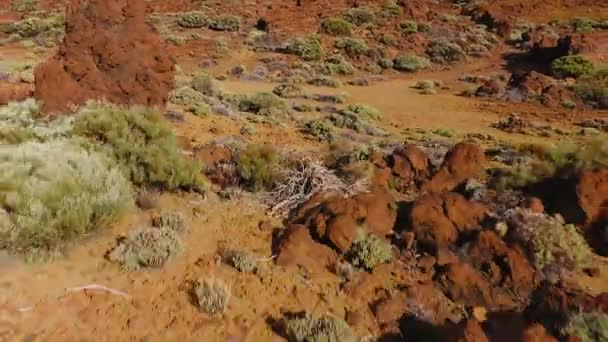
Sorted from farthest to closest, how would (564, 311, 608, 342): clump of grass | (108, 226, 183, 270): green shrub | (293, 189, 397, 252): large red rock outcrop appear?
1. (293, 189, 397, 252): large red rock outcrop
2. (108, 226, 183, 270): green shrub
3. (564, 311, 608, 342): clump of grass

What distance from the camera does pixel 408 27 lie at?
2870 centimetres

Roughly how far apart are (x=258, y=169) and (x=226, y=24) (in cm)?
2384

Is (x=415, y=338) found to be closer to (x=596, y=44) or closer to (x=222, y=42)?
(x=222, y=42)

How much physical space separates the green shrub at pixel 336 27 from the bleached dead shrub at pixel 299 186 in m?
21.9

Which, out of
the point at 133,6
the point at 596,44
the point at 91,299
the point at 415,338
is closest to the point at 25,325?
the point at 91,299

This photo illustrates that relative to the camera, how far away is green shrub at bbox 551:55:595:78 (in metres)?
20.6

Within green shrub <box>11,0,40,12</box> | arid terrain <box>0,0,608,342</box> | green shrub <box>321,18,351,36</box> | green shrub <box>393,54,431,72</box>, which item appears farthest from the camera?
green shrub <box>11,0,40,12</box>

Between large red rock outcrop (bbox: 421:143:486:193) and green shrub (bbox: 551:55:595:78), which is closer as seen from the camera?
large red rock outcrop (bbox: 421:143:486:193)

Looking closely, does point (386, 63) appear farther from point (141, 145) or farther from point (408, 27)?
point (141, 145)

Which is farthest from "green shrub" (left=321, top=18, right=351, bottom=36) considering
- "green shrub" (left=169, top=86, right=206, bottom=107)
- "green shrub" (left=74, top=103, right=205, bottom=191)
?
"green shrub" (left=74, top=103, right=205, bottom=191)

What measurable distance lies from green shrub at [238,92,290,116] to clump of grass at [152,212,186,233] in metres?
8.14

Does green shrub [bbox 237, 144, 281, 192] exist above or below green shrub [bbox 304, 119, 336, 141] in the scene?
above

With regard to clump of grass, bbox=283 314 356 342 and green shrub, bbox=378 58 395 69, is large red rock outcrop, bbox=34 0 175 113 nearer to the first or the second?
clump of grass, bbox=283 314 356 342

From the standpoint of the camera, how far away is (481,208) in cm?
610
